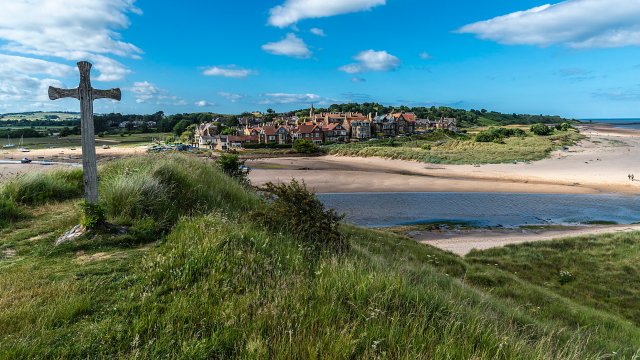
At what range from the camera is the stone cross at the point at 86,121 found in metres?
7.39

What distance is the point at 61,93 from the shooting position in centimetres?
754

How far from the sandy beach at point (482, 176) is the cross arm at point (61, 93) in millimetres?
25470

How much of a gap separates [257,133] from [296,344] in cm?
10160

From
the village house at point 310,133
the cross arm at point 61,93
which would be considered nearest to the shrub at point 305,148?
the village house at point 310,133

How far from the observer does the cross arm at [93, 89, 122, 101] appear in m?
7.76

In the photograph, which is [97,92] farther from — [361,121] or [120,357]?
[361,121]

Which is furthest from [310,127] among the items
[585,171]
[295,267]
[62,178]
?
[295,267]

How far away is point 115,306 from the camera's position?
3.94 metres

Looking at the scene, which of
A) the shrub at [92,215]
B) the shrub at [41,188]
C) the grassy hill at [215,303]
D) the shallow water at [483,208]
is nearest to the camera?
the grassy hill at [215,303]

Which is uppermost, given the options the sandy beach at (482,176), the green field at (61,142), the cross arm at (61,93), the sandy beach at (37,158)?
the cross arm at (61,93)

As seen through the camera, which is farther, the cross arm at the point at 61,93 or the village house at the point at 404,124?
the village house at the point at 404,124

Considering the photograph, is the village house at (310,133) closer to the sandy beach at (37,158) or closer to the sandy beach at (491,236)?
the sandy beach at (37,158)

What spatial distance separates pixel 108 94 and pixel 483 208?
28616 mm

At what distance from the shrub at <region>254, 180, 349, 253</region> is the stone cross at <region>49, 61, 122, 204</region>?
3.47 meters
